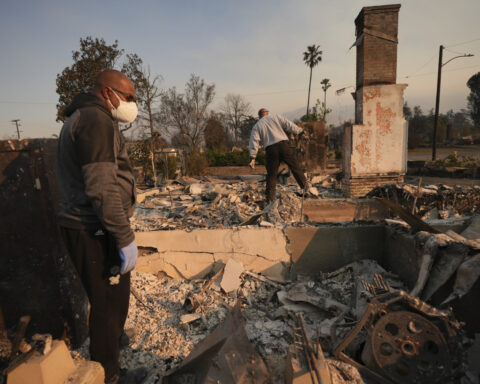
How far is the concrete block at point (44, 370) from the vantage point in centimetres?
157

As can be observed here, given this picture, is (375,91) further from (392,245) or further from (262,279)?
(262,279)

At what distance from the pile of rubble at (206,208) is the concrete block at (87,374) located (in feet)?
6.50

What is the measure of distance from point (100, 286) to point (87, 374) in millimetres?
521

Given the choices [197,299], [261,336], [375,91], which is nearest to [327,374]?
[261,336]

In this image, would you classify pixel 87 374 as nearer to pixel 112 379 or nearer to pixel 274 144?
pixel 112 379

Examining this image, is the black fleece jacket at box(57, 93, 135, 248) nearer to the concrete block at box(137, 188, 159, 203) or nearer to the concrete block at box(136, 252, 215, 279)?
the concrete block at box(136, 252, 215, 279)

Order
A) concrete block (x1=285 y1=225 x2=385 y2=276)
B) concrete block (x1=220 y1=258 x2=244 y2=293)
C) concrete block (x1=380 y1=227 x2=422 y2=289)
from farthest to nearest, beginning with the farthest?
concrete block (x1=285 y1=225 x2=385 y2=276)
concrete block (x1=220 y1=258 x2=244 y2=293)
concrete block (x1=380 y1=227 x2=422 y2=289)

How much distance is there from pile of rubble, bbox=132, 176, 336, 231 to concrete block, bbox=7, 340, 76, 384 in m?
2.03

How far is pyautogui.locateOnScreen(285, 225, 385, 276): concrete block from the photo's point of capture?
10.5 ft

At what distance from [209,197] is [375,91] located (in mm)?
4542

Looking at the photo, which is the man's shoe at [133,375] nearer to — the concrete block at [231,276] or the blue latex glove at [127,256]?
the blue latex glove at [127,256]

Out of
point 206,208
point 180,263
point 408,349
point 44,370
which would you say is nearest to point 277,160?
point 206,208

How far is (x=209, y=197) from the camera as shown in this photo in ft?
23.0

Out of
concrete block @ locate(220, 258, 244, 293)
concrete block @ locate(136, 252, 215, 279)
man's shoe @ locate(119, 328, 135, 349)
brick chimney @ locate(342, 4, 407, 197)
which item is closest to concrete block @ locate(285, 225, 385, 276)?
concrete block @ locate(220, 258, 244, 293)
